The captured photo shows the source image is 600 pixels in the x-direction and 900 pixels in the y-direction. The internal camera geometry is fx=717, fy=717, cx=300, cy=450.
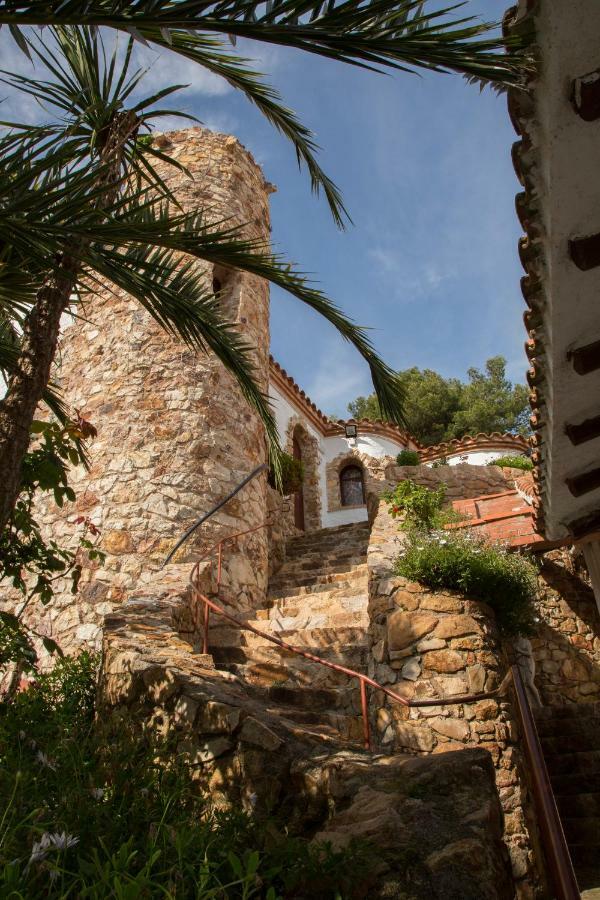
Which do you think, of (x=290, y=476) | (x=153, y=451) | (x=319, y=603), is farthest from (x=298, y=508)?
(x=319, y=603)

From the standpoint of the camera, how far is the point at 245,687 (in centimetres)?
452

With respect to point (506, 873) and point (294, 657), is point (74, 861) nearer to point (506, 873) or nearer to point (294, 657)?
point (506, 873)

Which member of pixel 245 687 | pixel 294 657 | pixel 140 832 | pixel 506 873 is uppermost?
pixel 294 657

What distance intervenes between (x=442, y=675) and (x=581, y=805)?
5.22 ft

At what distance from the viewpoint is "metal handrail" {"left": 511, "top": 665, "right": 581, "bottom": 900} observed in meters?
1.79

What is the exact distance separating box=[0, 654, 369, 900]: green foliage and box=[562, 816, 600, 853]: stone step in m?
3.50

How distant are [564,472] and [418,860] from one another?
227 centimetres

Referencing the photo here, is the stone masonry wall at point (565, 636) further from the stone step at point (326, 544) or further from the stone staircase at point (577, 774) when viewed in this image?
the stone step at point (326, 544)

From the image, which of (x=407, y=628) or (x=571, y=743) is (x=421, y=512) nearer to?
(x=407, y=628)

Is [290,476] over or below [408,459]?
below

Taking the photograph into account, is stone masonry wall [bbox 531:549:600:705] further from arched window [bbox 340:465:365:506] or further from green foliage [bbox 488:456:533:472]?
arched window [bbox 340:465:365:506]

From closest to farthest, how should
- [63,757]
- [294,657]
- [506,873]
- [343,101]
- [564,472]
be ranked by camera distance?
[506,873], [63,757], [564,472], [343,101], [294,657]

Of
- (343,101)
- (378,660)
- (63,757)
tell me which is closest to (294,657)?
(378,660)

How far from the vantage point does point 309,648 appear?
19.2 feet
